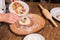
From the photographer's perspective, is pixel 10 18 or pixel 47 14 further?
pixel 47 14

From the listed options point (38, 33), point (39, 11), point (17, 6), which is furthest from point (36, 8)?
point (38, 33)

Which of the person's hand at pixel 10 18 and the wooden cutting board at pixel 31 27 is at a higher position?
the person's hand at pixel 10 18

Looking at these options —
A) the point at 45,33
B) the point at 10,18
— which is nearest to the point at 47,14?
the point at 45,33

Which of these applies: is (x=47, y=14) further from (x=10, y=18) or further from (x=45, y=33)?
(x=10, y=18)

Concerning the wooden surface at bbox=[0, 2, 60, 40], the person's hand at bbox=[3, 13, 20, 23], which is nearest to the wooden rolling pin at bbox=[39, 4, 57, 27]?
the wooden surface at bbox=[0, 2, 60, 40]

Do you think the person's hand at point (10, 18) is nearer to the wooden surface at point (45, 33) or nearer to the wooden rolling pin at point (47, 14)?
the wooden surface at point (45, 33)

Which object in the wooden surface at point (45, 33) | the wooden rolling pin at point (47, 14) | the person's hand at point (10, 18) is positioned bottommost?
the wooden surface at point (45, 33)

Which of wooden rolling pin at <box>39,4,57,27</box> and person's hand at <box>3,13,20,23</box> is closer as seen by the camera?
person's hand at <box>3,13,20,23</box>

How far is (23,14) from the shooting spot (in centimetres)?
125

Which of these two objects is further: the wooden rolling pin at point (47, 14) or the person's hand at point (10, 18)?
the wooden rolling pin at point (47, 14)

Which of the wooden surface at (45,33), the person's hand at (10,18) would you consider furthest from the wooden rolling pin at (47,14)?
the person's hand at (10,18)

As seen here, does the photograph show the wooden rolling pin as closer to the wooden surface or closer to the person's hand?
the wooden surface

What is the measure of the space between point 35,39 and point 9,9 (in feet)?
1.04

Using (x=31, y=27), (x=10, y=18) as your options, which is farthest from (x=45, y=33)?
(x=10, y=18)
